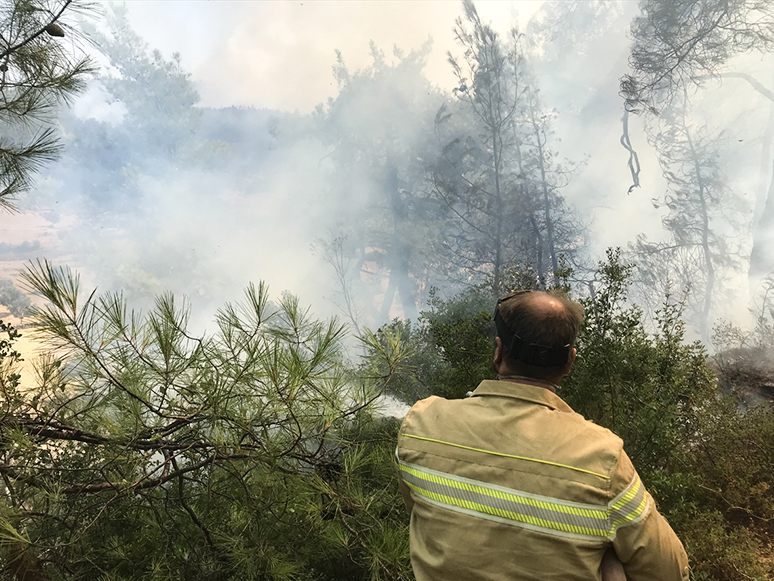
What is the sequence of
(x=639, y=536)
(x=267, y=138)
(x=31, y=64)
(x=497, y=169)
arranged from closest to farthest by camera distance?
(x=639, y=536)
(x=31, y=64)
(x=497, y=169)
(x=267, y=138)

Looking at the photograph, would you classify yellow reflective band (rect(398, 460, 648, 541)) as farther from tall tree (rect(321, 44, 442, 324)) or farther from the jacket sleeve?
tall tree (rect(321, 44, 442, 324))

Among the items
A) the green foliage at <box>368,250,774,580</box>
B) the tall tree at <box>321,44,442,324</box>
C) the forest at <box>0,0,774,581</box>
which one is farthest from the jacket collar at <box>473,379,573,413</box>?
the tall tree at <box>321,44,442,324</box>

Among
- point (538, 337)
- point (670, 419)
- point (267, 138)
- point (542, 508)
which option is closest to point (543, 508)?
point (542, 508)

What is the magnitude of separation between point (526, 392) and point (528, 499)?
20 centimetres

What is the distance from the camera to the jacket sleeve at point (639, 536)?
75 centimetres

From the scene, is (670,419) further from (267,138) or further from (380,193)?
(267,138)

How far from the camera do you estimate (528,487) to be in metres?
0.79

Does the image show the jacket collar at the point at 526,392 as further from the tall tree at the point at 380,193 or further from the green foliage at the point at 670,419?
the tall tree at the point at 380,193

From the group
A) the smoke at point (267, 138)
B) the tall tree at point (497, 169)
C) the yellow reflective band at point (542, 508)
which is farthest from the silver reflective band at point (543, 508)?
the smoke at point (267, 138)

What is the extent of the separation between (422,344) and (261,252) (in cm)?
198

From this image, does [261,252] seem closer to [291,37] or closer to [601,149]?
[291,37]

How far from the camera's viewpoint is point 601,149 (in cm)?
425

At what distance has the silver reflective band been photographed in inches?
29.7

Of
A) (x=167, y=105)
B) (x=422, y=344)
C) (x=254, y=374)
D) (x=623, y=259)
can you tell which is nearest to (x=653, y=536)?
(x=254, y=374)
